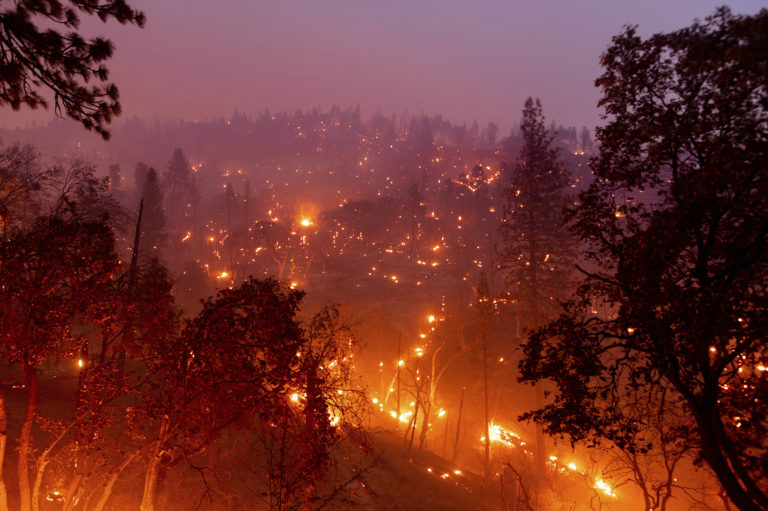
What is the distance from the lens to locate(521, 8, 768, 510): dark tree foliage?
5492 mm

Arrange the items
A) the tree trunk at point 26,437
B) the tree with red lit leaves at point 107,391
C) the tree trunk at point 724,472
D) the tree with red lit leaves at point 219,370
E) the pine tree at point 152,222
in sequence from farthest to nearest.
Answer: the pine tree at point 152,222, the tree with red lit leaves at point 107,391, the tree trunk at point 26,437, the tree with red lit leaves at point 219,370, the tree trunk at point 724,472

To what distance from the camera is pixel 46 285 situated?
26.2ft

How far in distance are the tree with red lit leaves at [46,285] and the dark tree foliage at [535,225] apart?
934 inches

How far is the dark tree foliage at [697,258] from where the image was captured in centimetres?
549

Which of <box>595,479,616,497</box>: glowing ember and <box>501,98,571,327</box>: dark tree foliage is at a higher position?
<box>501,98,571,327</box>: dark tree foliage

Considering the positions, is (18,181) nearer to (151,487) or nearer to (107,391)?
(107,391)

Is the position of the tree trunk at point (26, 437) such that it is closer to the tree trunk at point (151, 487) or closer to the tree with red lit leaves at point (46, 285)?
the tree with red lit leaves at point (46, 285)

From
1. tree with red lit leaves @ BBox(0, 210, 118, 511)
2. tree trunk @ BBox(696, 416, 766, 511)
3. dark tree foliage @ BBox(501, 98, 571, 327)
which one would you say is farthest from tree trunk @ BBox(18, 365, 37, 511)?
dark tree foliage @ BBox(501, 98, 571, 327)

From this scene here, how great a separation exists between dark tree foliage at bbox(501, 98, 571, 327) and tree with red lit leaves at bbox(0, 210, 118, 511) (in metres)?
23.7

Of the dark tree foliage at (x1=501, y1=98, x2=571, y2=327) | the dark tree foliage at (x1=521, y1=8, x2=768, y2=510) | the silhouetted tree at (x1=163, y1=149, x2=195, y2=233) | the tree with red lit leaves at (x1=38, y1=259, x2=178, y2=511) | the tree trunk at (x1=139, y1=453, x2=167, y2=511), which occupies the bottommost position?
the tree trunk at (x1=139, y1=453, x2=167, y2=511)

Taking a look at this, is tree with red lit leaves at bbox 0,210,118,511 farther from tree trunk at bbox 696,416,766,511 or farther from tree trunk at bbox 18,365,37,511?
tree trunk at bbox 696,416,766,511

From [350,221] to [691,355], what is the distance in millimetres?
67570

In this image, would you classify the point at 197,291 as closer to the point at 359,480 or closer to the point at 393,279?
the point at 393,279

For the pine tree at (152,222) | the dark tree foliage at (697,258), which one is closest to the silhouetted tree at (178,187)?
the pine tree at (152,222)
